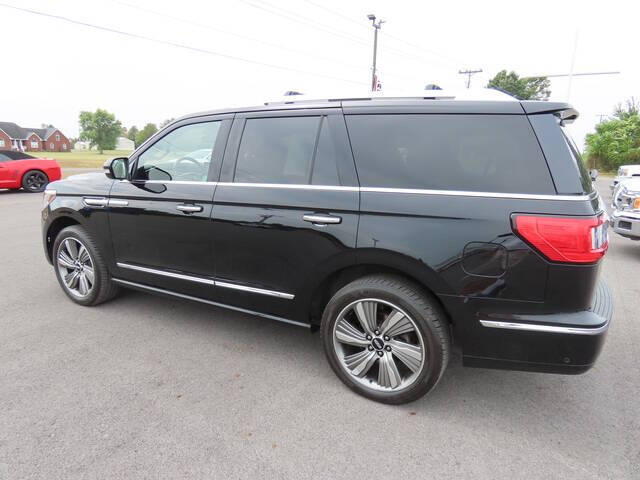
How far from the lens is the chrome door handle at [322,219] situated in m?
2.58

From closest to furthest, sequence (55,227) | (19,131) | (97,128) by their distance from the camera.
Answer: (55,227) → (19,131) → (97,128)

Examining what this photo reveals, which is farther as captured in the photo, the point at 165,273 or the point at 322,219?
the point at 165,273

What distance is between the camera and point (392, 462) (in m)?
2.13

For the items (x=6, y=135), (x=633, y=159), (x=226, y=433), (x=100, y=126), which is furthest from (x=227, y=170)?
(x=100, y=126)

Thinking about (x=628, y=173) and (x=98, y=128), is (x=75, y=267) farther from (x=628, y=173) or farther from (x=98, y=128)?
(x=98, y=128)

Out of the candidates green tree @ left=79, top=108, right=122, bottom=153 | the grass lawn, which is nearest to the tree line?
green tree @ left=79, top=108, right=122, bottom=153

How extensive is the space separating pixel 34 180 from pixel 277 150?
14404mm

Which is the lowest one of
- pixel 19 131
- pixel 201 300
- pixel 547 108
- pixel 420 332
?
pixel 201 300

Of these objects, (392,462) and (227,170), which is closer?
(392,462)

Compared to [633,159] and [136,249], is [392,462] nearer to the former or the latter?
[136,249]

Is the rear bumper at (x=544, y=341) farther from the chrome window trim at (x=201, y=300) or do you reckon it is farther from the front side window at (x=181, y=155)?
the front side window at (x=181, y=155)

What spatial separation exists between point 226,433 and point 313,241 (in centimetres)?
125

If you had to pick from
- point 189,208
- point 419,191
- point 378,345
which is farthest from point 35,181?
point 419,191

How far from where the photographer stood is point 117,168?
360cm
